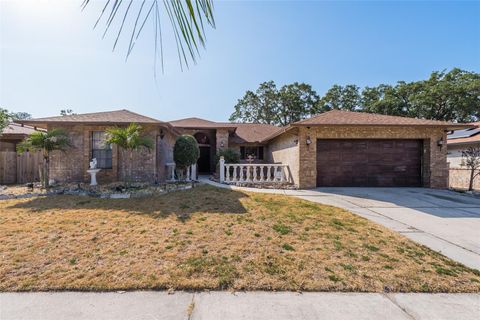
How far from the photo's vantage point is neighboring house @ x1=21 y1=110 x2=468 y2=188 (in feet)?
34.2

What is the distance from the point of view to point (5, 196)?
26.8ft

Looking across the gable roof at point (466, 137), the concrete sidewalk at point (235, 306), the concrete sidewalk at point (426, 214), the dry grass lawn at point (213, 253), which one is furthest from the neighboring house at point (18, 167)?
the gable roof at point (466, 137)

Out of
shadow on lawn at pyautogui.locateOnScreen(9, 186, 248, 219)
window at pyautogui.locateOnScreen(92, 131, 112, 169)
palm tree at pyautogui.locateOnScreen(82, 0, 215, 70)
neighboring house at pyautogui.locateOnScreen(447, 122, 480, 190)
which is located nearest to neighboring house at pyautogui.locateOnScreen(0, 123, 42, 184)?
window at pyautogui.locateOnScreen(92, 131, 112, 169)

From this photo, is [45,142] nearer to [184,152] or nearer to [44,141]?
[44,141]

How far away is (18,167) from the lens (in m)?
12.0

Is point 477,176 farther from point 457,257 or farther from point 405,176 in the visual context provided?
point 457,257

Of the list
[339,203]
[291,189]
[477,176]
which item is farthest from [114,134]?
[477,176]

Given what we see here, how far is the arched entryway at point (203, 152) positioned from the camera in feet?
58.7

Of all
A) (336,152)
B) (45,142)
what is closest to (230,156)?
(336,152)

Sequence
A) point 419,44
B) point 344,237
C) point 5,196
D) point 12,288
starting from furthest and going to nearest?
point 419,44, point 5,196, point 344,237, point 12,288

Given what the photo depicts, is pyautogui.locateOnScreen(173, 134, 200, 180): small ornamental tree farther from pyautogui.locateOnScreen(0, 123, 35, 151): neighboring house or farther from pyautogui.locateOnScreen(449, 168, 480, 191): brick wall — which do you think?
pyautogui.locateOnScreen(449, 168, 480, 191): brick wall

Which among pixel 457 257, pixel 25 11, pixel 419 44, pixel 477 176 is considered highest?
pixel 419 44

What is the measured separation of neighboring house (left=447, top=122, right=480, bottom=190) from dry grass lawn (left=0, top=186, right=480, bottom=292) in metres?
11.1

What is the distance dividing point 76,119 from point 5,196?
4.07 metres
